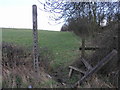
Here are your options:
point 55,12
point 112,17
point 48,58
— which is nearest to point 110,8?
point 112,17

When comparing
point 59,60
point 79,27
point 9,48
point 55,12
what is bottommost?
point 59,60

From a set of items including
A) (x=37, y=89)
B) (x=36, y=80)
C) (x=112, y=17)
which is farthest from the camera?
(x=112, y=17)

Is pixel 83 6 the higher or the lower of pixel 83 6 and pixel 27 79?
the higher

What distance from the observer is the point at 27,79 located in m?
4.10

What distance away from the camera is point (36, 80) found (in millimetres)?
4070

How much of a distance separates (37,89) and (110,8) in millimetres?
4632

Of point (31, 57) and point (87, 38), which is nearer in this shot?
point (31, 57)

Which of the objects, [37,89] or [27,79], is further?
[27,79]

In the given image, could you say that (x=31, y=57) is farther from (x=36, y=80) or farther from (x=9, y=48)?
(x=36, y=80)

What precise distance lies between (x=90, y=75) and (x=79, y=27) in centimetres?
303

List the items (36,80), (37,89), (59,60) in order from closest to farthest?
(37,89) < (36,80) < (59,60)

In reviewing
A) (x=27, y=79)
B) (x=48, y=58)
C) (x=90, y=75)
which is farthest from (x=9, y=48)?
(x=90, y=75)

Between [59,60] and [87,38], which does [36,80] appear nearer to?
[87,38]

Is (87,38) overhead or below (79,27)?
below
